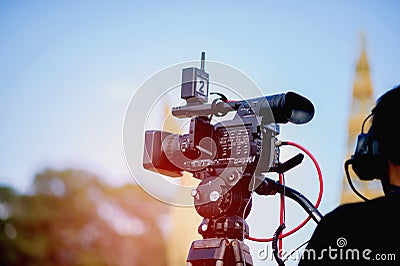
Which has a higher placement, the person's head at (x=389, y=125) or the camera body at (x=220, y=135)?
the camera body at (x=220, y=135)

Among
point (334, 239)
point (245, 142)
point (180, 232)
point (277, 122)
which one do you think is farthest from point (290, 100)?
point (180, 232)

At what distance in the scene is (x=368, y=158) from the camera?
1194 mm

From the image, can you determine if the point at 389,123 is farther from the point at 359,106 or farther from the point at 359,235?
the point at 359,106

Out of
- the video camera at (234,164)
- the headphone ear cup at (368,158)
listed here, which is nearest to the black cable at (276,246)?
the video camera at (234,164)

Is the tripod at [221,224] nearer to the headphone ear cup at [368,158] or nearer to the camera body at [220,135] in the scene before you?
the camera body at [220,135]

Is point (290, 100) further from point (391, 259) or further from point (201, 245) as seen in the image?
point (391, 259)

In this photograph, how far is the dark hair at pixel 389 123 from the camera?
1.09 metres

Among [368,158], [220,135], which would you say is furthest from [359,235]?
[220,135]

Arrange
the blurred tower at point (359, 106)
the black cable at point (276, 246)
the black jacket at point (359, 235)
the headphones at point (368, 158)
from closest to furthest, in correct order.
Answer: the black jacket at point (359, 235) → the headphones at point (368, 158) → the black cable at point (276, 246) → the blurred tower at point (359, 106)

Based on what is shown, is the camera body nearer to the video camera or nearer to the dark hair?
the video camera

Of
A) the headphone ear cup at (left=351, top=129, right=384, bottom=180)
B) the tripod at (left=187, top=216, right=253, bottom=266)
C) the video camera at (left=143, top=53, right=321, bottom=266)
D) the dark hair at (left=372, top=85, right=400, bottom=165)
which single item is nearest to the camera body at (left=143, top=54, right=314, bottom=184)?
the video camera at (left=143, top=53, right=321, bottom=266)

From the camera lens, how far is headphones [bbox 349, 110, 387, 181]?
115cm

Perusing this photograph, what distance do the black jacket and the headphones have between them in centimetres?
12

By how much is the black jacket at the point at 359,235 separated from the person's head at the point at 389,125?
103 millimetres
